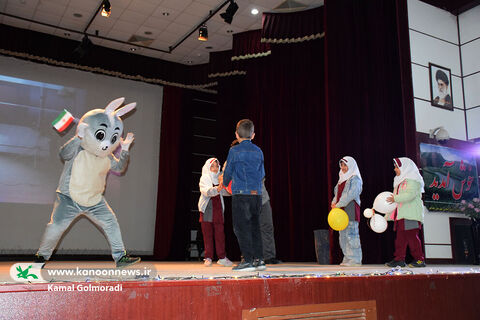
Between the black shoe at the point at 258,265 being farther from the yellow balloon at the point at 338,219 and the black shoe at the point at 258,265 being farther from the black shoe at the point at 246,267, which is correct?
the yellow balloon at the point at 338,219

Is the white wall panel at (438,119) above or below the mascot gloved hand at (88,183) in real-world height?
above

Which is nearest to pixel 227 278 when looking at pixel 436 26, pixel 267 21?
pixel 267 21

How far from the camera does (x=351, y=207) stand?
5215 millimetres

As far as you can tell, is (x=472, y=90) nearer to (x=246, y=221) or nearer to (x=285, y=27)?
(x=285, y=27)

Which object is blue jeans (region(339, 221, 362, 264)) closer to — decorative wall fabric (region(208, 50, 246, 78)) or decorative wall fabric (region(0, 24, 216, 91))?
decorative wall fabric (region(208, 50, 246, 78))

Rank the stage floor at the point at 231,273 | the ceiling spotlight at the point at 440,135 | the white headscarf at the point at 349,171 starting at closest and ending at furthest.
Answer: the stage floor at the point at 231,273 < the white headscarf at the point at 349,171 < the ceiling spotlight at the point at 440,135

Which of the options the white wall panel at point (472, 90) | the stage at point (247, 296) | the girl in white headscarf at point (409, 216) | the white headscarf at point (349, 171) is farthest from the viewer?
the white wall panel at point (472, 90)

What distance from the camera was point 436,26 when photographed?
22.7ft

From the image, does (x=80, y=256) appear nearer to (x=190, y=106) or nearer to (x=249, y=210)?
(x=190, y=106)

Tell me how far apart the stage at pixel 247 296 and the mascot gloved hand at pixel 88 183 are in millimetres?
862

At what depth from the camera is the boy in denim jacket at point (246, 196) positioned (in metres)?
3.45

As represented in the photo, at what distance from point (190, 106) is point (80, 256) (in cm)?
410

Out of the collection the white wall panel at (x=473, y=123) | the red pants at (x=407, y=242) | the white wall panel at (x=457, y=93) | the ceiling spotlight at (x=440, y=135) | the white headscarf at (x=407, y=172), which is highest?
the white wall panel at (x=457, y=93)

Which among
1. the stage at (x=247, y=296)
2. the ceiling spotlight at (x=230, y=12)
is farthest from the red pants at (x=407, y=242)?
the ceiling spotlight at (x=230, y=12)
